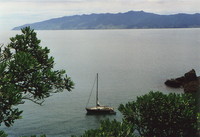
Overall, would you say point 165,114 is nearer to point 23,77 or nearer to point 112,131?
point 112,131

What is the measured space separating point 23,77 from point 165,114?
17219mm

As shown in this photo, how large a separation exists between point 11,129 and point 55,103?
2033 cm

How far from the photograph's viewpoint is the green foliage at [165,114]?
26.1m

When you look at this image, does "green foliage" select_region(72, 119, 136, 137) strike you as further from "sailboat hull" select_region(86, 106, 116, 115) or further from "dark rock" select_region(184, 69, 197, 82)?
"dark rock" select_region(184, 69, 197, 82)

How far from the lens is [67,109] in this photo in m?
71.2

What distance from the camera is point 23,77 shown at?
1451 cm

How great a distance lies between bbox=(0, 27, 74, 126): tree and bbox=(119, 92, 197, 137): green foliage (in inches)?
453

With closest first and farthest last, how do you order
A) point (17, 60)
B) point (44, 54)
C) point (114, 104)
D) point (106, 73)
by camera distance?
point (17, 60)
point (44, 54)
point (114, 104)
point (106, 73)

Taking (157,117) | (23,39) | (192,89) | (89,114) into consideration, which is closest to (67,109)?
(89,114)

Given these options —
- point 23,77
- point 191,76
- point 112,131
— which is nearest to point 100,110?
point 191,76

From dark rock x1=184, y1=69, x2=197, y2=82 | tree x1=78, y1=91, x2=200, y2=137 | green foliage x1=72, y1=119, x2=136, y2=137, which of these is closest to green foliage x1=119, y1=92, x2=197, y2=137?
tree x1=78, y1=91, x2=200, y2=137

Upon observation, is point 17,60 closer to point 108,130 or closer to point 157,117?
point 108,130

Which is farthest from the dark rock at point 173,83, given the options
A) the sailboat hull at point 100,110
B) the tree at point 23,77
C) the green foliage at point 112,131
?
the tree at point 23,77

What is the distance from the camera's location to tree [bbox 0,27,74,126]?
13062 millimetres
